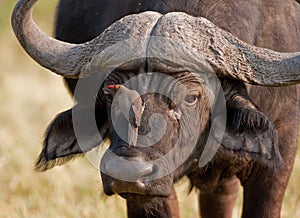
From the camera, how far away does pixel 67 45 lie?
488 cm

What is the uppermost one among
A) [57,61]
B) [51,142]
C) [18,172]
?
[57,61]

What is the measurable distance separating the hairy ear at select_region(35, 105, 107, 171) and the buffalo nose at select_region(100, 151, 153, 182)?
0.71 m

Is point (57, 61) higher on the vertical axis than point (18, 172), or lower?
higher

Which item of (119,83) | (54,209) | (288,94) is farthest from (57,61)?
(54,209)

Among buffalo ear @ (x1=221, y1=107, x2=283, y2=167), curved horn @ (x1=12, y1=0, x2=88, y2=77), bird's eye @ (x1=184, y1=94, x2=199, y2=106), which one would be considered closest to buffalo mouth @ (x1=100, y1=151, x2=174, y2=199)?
bird's eye @ (x1=184, y1=94, x2=199, y2=106)

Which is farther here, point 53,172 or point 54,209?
point 53,172

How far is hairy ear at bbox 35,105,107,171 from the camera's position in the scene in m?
4.93

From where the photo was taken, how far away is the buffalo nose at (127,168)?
4.14 m

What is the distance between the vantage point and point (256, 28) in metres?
5.00

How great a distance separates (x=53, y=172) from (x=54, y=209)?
672 millimetres

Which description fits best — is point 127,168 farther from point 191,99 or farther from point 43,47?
point 43,47

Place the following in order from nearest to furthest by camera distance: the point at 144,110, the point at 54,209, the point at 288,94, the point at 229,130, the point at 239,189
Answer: the point at 144,110
the point at 229,130
the point at 288,94
the point at 54,209
the point at 239,189

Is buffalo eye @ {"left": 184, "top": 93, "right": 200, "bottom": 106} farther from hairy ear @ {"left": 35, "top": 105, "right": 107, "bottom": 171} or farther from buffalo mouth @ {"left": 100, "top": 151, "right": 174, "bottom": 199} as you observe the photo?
hairy ear @ {"left": 35, "top": 105, "right": 107, "bottom": 171}

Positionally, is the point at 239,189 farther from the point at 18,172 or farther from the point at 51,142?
the point at 51,142
